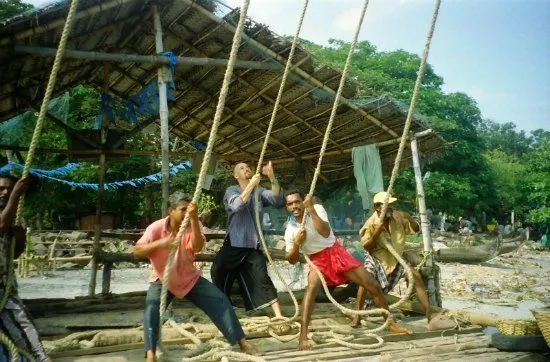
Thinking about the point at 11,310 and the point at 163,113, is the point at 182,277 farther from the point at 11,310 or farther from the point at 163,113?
the point at 163,113

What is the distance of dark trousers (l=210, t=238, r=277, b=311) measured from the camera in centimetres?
466

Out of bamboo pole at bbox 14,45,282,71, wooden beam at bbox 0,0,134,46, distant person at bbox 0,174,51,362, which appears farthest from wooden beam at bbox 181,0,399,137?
distant person at bbox 0,174,51,362

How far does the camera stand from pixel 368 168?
8211mm

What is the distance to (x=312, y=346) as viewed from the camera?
12.3 feet

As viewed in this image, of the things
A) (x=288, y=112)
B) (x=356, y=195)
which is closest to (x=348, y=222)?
(x=356, y=195)

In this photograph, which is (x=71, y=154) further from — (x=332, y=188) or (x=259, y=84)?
(x=332, y=188)

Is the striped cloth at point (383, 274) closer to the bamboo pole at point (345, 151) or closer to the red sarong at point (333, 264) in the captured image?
the red sarong at point (333, 264)

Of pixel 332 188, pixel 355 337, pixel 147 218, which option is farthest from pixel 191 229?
pixel 147 218

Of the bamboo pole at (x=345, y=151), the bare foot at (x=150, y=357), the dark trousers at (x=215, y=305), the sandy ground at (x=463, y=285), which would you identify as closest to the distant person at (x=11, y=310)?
the bare foot at (x=150, y=357)

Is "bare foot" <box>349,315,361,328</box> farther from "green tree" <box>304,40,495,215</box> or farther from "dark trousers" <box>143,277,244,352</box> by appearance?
"green tree" <box>304,40,495,215</box>

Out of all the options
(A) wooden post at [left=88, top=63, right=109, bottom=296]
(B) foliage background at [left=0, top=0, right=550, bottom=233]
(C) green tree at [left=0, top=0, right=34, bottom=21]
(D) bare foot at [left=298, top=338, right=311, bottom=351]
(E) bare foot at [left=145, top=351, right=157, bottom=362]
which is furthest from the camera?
(B) foliage background at [left=0, top=0, right=550, bottom=233]

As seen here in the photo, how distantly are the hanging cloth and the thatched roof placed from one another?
0.19 metres

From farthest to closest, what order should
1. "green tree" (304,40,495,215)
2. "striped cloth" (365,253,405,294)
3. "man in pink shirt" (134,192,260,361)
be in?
"green tree" (304,40,495,215) < "striped cloth" (365,253,405,294) < "man in pink shirt" (134,192,260,361)

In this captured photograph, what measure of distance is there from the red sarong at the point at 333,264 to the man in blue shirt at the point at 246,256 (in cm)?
70
